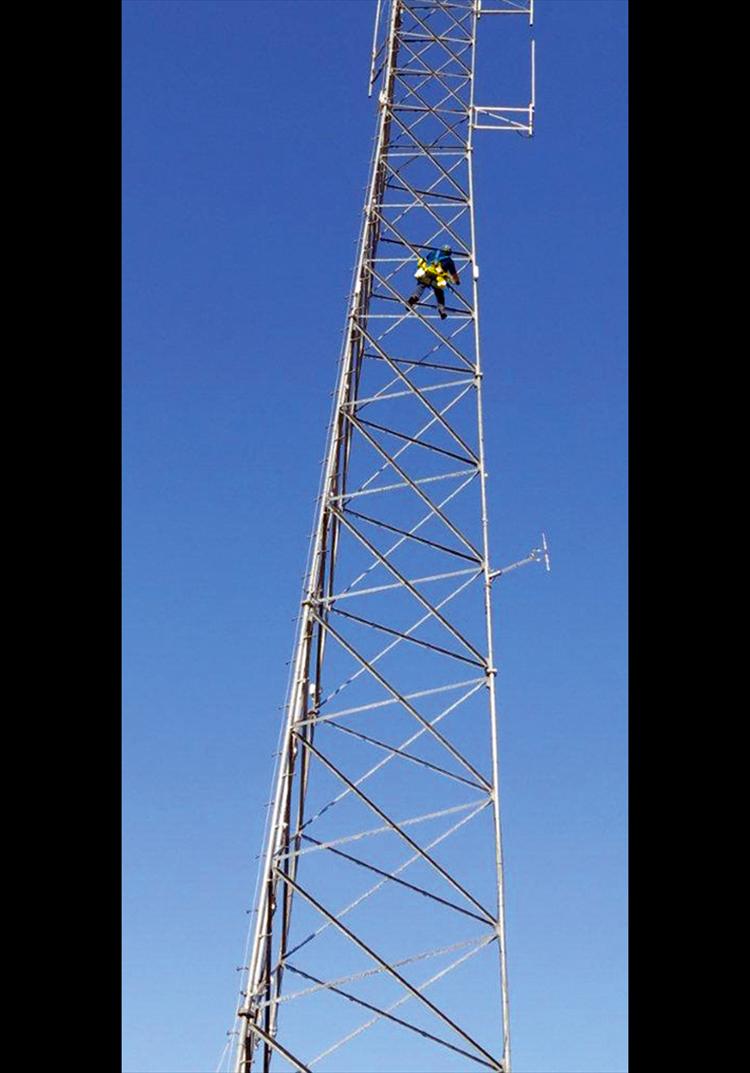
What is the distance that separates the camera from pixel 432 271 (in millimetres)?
12750

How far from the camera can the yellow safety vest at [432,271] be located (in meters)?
12.7

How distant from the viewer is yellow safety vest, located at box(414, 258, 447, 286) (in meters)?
12.7
